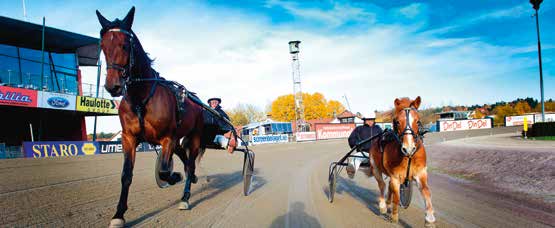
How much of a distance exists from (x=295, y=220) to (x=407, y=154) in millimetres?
2146

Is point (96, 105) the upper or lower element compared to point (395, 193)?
upper

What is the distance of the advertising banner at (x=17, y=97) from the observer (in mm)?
19562

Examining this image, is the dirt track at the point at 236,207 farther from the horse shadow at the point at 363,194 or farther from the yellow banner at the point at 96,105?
the yellow banner at the point at 96,105

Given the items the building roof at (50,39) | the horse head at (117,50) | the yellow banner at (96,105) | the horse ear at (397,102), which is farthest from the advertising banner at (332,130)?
the horse head at (117,50)

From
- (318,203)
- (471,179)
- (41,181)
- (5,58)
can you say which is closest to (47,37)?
(5,58)

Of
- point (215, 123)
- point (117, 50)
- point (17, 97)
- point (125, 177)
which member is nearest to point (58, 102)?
point (17, 97)

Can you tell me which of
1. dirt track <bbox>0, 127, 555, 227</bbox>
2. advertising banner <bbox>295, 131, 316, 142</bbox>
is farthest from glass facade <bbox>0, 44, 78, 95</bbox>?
advertising banner <bbox>295, 131, 316, 142</bbox>

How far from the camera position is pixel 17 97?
20.3m

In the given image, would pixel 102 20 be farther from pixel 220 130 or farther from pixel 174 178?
pixel 220 130

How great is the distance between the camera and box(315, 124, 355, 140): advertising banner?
4974 centimetres

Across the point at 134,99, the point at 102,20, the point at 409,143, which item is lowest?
the point at 409,143

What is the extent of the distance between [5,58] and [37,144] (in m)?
9.70

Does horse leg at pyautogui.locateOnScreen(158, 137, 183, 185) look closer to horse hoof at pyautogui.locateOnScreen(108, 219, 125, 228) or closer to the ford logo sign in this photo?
horse hoof at pyautogui.locateOnScreen(108, 219, 125, 228)

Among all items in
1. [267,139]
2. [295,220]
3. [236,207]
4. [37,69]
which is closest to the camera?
[295,220]
